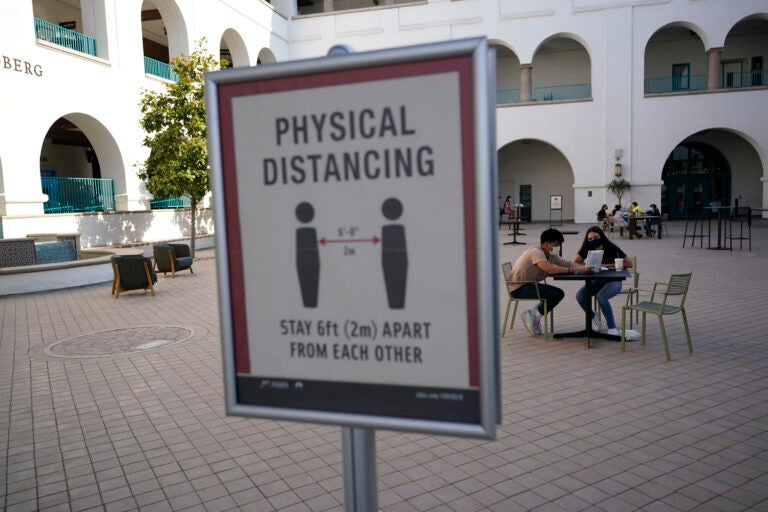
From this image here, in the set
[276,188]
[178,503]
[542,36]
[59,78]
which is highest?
[542,36]

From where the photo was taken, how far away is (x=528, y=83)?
2677 centimetres

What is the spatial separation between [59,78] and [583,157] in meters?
20.9

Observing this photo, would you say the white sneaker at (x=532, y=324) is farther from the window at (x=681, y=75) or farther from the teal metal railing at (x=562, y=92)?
the window at (x=681, y=75)

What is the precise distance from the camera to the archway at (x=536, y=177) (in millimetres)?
31141

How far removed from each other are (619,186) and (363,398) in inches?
1061

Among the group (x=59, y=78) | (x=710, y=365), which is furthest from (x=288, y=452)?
(x=59, y=78)

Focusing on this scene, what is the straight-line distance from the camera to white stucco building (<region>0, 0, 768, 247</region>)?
17.2m

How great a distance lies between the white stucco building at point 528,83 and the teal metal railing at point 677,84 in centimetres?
11

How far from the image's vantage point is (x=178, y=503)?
348 centimetres

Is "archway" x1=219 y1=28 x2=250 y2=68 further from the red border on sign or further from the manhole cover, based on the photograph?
the red border on sign

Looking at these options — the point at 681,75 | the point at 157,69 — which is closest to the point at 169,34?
the point at 157,69

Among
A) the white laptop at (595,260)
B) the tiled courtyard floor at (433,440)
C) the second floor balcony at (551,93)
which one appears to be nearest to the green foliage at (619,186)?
the second floor balcony at (551,93)

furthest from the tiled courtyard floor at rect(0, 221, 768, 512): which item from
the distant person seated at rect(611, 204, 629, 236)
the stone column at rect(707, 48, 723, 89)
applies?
the stone column at rect(707, 48, 723, 89)

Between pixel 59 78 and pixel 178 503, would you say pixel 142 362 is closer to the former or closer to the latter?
pixel 178 503
